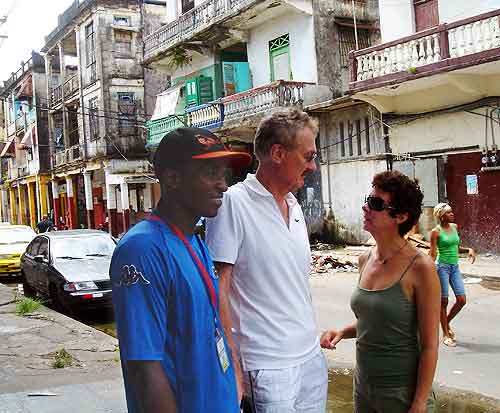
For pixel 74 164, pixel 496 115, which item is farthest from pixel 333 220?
pixel 74 164

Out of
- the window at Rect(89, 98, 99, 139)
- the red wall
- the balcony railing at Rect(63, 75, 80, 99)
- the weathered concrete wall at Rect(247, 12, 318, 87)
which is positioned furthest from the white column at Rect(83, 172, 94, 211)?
the red wall

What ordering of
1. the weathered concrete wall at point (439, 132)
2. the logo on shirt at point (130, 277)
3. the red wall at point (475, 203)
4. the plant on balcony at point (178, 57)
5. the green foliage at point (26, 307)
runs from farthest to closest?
the plant on balcony at point (178, 57) → the weathered concrete wall at point (439, 132) → the red wall at point (475, 203) → the green foliage at point (26, 307) → the logo on shirt at point (130, 277)

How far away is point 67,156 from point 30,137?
26.3 feet

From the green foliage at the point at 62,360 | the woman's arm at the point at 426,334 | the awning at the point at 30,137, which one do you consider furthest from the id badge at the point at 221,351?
the awning at the point at 30,137

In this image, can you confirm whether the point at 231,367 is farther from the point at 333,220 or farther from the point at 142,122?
the point at 142,122

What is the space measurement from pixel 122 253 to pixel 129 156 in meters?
29.3

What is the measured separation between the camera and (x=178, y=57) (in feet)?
80.6

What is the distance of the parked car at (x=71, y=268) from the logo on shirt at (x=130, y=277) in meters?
8.03

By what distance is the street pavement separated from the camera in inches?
220

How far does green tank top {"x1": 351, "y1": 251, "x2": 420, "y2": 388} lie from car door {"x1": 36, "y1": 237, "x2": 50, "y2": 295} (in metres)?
8.69

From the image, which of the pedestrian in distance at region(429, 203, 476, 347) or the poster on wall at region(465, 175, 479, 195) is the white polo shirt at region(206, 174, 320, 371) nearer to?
the pedestrian in distance at region(429, 203, 476, 347)

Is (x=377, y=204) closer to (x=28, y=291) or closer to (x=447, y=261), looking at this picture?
(x=447, y=261)

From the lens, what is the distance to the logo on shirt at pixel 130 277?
5.81ft

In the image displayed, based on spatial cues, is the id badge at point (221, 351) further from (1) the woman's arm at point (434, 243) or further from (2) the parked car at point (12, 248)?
(2) the parked car at point (12, 248)
